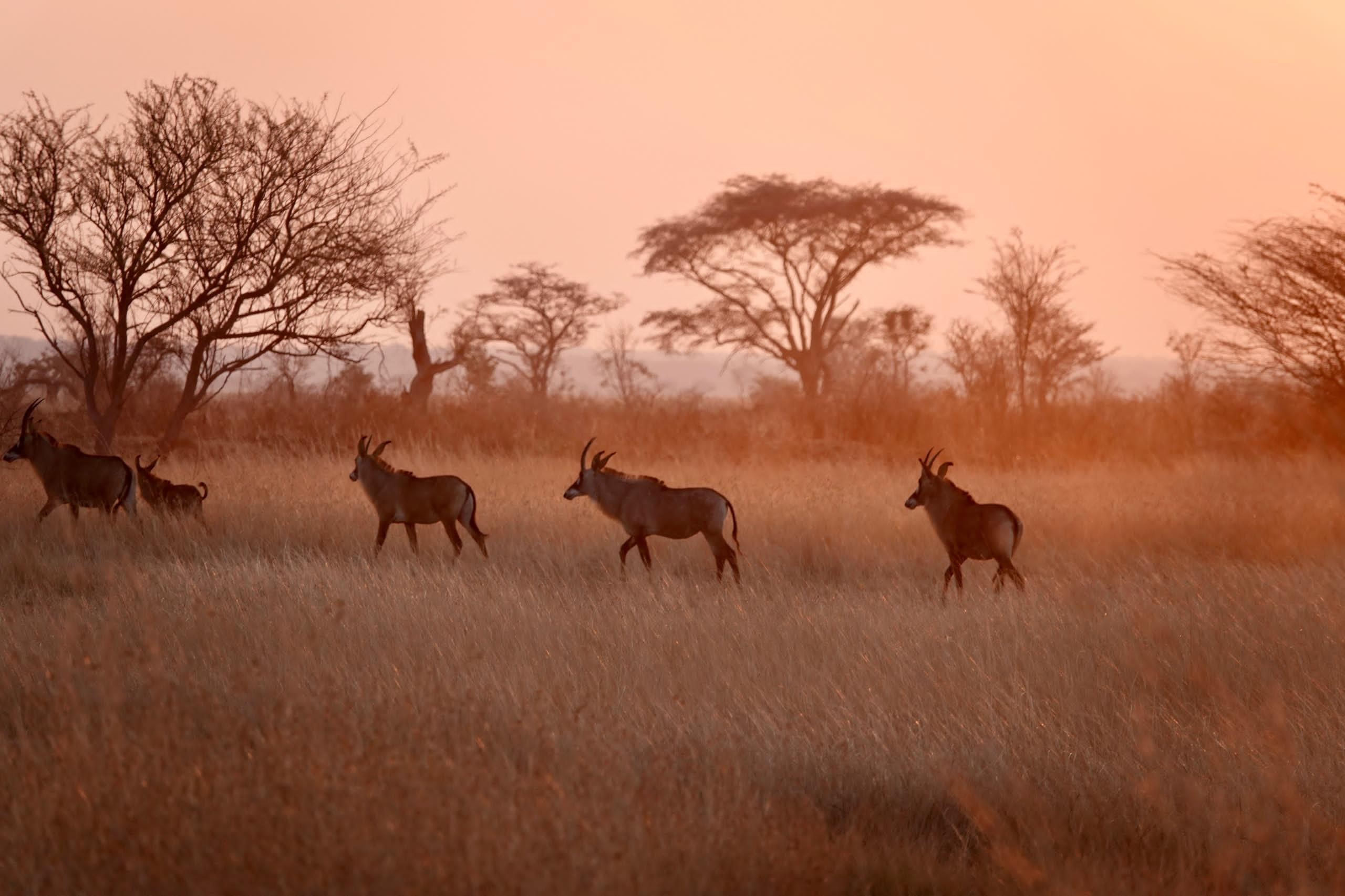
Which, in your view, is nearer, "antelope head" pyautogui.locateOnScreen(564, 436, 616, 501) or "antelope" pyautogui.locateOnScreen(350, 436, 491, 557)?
"antelope head" pyautogui.locateOnScreen(564, 436, 616, 501)

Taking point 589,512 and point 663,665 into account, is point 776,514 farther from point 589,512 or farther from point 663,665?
point 663,665

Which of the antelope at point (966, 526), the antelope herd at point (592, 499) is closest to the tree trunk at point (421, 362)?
the antelope herd at point (592, 499)

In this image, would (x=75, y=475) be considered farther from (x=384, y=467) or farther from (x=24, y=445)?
(x=384, y=467)

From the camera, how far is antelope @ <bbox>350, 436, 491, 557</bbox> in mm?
9125

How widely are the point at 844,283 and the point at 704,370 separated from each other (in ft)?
441

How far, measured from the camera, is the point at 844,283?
106ft

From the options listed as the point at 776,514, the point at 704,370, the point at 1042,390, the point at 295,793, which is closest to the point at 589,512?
the point at 776,514

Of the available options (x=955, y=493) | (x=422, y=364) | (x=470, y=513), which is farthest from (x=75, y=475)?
(x=422, y=364)

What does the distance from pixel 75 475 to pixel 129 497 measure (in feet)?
1.77

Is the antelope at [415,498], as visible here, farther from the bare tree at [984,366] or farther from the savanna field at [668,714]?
the bare tree at [984,366]

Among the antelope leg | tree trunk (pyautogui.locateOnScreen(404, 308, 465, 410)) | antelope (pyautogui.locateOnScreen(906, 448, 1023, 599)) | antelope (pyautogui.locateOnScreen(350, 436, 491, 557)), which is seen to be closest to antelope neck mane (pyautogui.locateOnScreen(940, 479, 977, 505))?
antelope (pyautogui.locateOnScreen(906, 448, 1023, 599))

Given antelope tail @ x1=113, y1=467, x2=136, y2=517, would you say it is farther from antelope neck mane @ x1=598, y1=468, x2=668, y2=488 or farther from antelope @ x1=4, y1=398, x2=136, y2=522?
antelope neck mane @ x1=598, y1=468, x2=668, y2=488

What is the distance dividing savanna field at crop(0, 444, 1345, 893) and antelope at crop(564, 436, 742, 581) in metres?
0.34

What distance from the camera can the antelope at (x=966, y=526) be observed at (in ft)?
25.7
